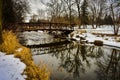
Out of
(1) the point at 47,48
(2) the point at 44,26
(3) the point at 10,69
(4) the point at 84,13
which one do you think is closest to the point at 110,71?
(3) the point at 10,69

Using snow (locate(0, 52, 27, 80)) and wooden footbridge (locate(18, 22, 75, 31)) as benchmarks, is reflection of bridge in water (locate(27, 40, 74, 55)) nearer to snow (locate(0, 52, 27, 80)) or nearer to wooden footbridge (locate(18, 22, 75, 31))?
wooden footbridge (locate(18, 22, 75, 31))

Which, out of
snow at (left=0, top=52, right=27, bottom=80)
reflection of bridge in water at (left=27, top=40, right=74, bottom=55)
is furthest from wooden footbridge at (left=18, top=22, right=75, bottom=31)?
snow at (left=0, top=52, right=27, bottom=80)

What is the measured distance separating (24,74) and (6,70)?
42.7 inches

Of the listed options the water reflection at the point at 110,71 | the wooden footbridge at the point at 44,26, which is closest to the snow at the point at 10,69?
the water reflection at the point at 110,71

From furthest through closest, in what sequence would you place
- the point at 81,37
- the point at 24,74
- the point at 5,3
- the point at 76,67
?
the point at 81,37 → the point at 5,3 → the point at 76,67 → the point at 24,74

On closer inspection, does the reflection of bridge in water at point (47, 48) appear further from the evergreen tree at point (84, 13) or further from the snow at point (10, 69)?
the evergreen tree at point (84, 13)

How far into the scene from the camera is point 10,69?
10.4 meters

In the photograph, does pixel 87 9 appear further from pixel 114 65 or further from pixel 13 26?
pixel 114 65

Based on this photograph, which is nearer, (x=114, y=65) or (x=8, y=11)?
(x=114, y=65)

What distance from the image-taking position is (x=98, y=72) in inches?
569

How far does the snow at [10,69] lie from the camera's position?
914 centimetres

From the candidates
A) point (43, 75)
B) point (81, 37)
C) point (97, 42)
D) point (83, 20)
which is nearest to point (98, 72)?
point (43, 75)

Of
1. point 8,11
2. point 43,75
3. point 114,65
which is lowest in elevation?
point 114,65

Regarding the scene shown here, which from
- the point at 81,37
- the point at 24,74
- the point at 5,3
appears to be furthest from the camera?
the point at 81,37
